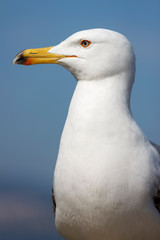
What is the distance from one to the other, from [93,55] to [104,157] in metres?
0.59

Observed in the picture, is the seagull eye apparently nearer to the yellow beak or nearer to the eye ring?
the eye ring

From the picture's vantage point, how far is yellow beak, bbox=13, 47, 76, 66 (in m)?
2.11

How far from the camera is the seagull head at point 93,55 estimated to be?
1.96 meters

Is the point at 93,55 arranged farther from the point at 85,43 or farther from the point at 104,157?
the point at 104,157

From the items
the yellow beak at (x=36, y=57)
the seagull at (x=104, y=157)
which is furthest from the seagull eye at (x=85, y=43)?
the yellow beak at (x=36, y=57)

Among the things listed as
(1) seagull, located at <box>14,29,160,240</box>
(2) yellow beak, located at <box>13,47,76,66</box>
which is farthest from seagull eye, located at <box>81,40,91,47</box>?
(2) yellow beak, located at <box>13,47,76,66</box>

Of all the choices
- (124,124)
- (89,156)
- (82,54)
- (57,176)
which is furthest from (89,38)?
(57,176)

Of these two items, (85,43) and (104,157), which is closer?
(104,157)

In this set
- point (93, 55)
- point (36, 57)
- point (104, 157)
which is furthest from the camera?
point (36, 57)

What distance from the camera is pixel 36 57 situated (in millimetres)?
2141

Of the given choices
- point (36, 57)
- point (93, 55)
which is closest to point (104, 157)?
point (93, 55)

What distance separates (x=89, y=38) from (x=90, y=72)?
208mm

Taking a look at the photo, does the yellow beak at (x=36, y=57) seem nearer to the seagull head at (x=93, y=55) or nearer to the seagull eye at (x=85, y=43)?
the seagull head at (x=93, y=55)

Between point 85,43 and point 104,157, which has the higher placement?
point 85,43
